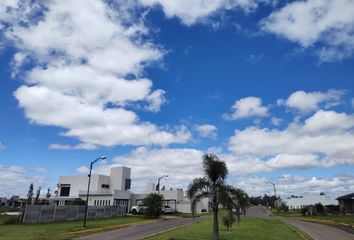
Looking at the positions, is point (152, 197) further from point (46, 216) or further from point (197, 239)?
point (197, 239)

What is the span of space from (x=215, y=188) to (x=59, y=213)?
92.5 ft

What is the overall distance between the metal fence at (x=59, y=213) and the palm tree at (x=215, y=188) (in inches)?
942

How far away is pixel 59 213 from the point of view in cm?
4328

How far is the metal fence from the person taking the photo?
38625 millimetres

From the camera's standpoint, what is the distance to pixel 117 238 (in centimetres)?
2625

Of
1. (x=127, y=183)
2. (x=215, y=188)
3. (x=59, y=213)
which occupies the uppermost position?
(x=127, y=183)

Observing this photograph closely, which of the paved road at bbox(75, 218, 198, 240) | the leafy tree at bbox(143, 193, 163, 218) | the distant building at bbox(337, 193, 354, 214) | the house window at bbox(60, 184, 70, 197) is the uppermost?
the house window at bbox(60, 184, 70, 197)

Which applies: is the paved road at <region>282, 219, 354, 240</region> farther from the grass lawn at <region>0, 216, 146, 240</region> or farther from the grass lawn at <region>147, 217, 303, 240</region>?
the grass lawn at <region>0, 216, 146, 240</region>

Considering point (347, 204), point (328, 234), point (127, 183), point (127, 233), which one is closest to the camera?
point (127, 233)

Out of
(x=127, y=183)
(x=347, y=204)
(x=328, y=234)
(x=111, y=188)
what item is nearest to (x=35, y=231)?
(x=328, y=234)

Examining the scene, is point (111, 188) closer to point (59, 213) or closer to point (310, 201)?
point (59, 213)

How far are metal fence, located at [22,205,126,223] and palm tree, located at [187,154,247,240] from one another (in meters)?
23.9

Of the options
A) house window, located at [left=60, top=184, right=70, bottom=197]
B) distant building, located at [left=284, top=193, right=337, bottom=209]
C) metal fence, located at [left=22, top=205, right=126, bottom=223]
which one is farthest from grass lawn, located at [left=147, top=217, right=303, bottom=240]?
distant building, located at [left=284, top=193, right=337, bottom=209]

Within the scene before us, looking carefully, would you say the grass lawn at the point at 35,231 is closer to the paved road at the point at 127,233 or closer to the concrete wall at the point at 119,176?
the paved road at the point at 127,233
